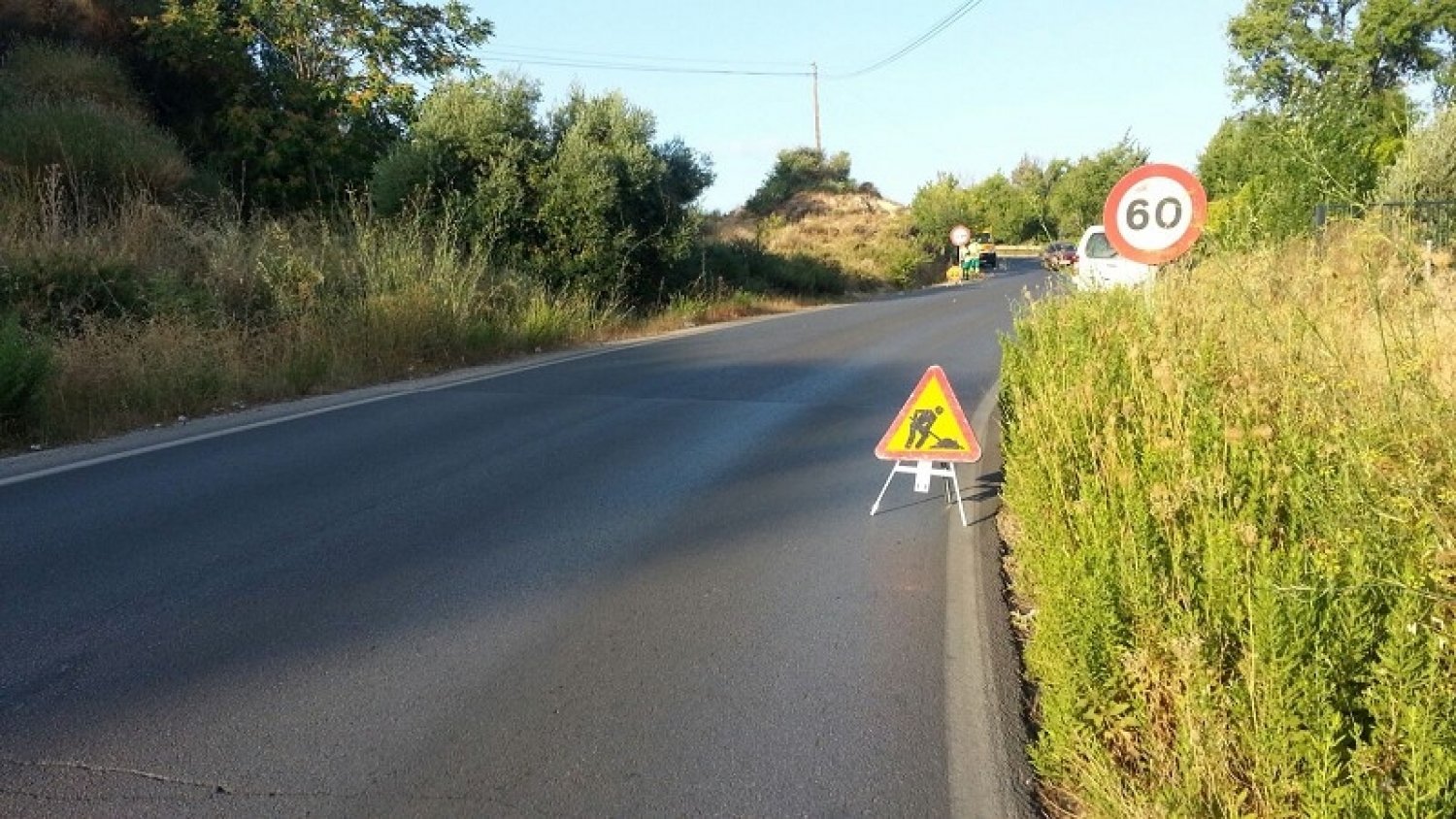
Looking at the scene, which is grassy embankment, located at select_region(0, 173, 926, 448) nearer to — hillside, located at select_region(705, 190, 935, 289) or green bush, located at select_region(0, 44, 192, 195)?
green bush, located at select_region(0, 44, 192, 195)

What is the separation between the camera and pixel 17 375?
10688 mm

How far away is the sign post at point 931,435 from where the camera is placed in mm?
7984

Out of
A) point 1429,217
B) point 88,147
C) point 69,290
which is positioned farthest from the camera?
point 88,147

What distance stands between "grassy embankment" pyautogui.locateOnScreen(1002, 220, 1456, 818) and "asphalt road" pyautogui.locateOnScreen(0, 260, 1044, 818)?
491mm

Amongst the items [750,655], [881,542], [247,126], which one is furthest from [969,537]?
[247,126]

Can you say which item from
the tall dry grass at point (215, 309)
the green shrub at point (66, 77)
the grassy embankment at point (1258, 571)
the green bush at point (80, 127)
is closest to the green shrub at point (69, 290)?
the tall dry grass at point (215, 309)

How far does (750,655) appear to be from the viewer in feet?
17.8

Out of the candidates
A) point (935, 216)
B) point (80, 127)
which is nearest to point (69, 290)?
point (80, 127)

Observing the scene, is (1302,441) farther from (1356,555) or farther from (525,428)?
(525,428)

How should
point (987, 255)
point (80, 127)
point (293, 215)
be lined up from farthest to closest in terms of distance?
point (987, 255) < point (293, 215) < point (80, 127)

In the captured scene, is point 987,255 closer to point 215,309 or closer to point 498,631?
point 215,309

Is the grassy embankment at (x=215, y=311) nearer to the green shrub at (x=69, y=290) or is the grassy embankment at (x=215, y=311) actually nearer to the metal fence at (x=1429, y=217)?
the green shrub at (x=69, y=290)

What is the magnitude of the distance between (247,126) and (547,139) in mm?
6946

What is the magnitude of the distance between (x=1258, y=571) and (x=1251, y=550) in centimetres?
29
